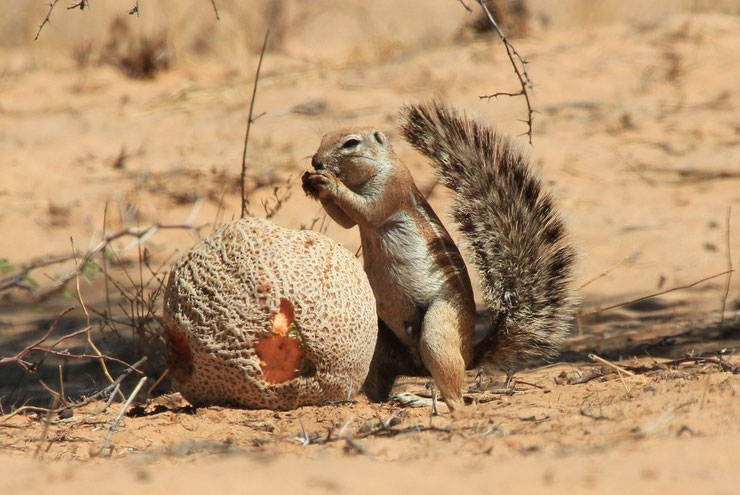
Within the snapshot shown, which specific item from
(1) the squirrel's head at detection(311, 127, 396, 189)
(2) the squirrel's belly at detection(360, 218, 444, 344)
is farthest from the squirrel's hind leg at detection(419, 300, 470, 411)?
(1) the squirrel's head at detection(311, 127, 396, 189)

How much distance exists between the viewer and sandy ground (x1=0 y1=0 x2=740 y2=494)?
10.2 ft

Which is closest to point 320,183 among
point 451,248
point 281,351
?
point 451,248

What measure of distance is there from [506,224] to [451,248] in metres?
0.45

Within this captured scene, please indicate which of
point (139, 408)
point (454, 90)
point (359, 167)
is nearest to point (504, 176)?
point (359, 167)

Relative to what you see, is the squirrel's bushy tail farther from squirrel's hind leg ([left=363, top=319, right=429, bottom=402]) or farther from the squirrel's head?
squirrel's hind leg ([left=363, top=319, right=429, bottom=402])

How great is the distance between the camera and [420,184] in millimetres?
9297

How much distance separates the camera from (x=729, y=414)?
369 centimetres

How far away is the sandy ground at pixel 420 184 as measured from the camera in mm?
3121

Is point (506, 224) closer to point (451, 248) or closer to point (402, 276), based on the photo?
point (451, 248)

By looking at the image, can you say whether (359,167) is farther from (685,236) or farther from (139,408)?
(685,236)

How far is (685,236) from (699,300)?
128 cm

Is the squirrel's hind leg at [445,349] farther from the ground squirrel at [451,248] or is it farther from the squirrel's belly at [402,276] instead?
the squirrel's belly at [402,276]

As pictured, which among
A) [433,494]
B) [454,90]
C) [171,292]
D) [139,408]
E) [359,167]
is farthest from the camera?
[454,90]

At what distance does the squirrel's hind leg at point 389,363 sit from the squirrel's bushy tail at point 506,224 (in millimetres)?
581
